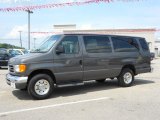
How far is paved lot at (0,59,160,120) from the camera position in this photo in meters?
6.93

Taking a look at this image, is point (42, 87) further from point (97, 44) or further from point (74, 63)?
point (97, 44)

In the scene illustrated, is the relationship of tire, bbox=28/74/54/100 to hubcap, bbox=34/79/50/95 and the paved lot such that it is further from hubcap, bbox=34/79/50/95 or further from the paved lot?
the paved lot

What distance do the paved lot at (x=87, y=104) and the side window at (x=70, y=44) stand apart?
4.81ft

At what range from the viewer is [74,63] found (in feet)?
32.0

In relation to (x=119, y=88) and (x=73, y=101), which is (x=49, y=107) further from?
(x=119, y=88)

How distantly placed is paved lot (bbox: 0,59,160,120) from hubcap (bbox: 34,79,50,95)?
32 centimetres

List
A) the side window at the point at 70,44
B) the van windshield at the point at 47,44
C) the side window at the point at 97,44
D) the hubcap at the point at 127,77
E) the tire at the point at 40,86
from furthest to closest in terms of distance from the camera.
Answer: the hubcap at the point at 127,77
the side window at the point at 97,44
the side window at the point at 70,44
the van windshield at the point at 47,44
the tire at the point at 40,86

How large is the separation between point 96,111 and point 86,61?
2.99 metres

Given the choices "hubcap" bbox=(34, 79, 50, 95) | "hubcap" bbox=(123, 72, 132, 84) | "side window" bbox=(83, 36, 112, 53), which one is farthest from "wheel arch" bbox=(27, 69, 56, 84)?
"hubcap" bbox=(123, 72, 132, 84)

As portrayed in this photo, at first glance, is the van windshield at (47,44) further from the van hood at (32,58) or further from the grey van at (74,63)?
the van hood at (32,58)

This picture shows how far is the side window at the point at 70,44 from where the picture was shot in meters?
9.63

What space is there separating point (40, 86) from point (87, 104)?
1.78m

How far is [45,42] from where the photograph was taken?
33.1 feet

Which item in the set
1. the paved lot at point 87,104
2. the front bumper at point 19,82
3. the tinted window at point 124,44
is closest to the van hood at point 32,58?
the front bumper at point 19,82
